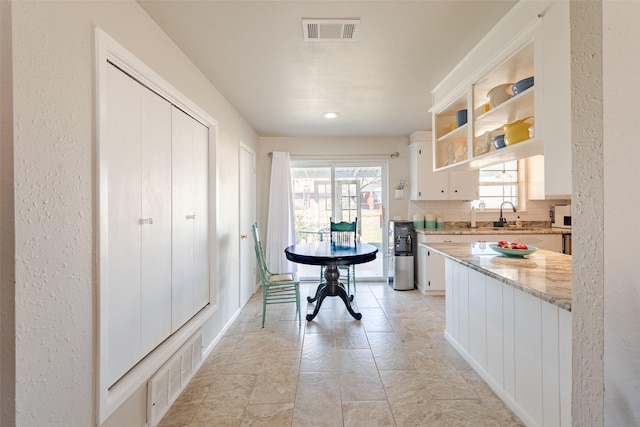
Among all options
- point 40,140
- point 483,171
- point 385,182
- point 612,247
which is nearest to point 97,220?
point 40,140

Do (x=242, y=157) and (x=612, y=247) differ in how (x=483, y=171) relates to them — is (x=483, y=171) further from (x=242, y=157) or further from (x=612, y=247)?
(x=612, y=247)

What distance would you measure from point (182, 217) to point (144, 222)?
0.42 metres

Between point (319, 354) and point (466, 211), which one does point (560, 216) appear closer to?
point (466, 211)

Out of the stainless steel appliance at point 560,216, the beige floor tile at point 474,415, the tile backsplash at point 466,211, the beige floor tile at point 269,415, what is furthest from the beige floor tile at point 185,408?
the stainless steel appliance at point 560,216

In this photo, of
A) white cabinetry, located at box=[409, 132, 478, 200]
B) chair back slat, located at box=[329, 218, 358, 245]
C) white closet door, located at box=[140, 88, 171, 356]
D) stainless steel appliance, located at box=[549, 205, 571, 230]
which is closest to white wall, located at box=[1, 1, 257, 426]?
white closet door, located at box=[140, 88, 171, 356]

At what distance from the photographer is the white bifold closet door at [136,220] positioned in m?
1.30

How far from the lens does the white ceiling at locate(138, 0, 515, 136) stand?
4.99 ft

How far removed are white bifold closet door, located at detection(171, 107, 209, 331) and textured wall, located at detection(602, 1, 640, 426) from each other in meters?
2.06

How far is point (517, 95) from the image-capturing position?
1.60 meters

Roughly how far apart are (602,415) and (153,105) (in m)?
→ 2.21

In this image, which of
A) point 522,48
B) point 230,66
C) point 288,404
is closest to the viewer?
point 522,48

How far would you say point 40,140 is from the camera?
93 centimetres

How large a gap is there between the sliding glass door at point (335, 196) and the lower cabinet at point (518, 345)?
92.3 inches

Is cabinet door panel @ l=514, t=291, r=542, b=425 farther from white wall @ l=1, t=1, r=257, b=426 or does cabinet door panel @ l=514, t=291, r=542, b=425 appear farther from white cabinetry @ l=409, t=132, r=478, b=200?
white cabinetry @ l=409, t=132, r=478, b=200
